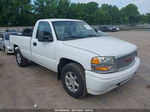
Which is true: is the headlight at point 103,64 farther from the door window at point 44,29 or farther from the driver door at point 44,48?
the door window at point 44,29

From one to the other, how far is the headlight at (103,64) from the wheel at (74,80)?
0.36 metres

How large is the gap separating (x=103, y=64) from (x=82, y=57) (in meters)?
0.45

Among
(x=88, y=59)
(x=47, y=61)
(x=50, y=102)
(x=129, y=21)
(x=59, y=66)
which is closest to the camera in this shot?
(x=88, y=59)

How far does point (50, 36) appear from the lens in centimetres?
352

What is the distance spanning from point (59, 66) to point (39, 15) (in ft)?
126

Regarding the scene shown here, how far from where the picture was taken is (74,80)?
3102mm

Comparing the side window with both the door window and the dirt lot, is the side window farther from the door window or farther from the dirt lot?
the dirt lot

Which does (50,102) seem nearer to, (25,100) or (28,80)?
(25,100)

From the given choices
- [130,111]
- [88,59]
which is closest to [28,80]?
[88,59]

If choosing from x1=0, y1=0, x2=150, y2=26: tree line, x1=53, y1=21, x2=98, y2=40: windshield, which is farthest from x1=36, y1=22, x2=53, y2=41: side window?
x1=0, y1=0, x2=150, y2=26: tree line

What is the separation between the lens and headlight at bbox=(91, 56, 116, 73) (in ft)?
8.51

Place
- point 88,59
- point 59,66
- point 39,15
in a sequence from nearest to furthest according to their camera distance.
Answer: point 88,59
point 59,66
point 39,15

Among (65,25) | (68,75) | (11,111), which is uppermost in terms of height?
(65,25)

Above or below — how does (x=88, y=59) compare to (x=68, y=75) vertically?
above
